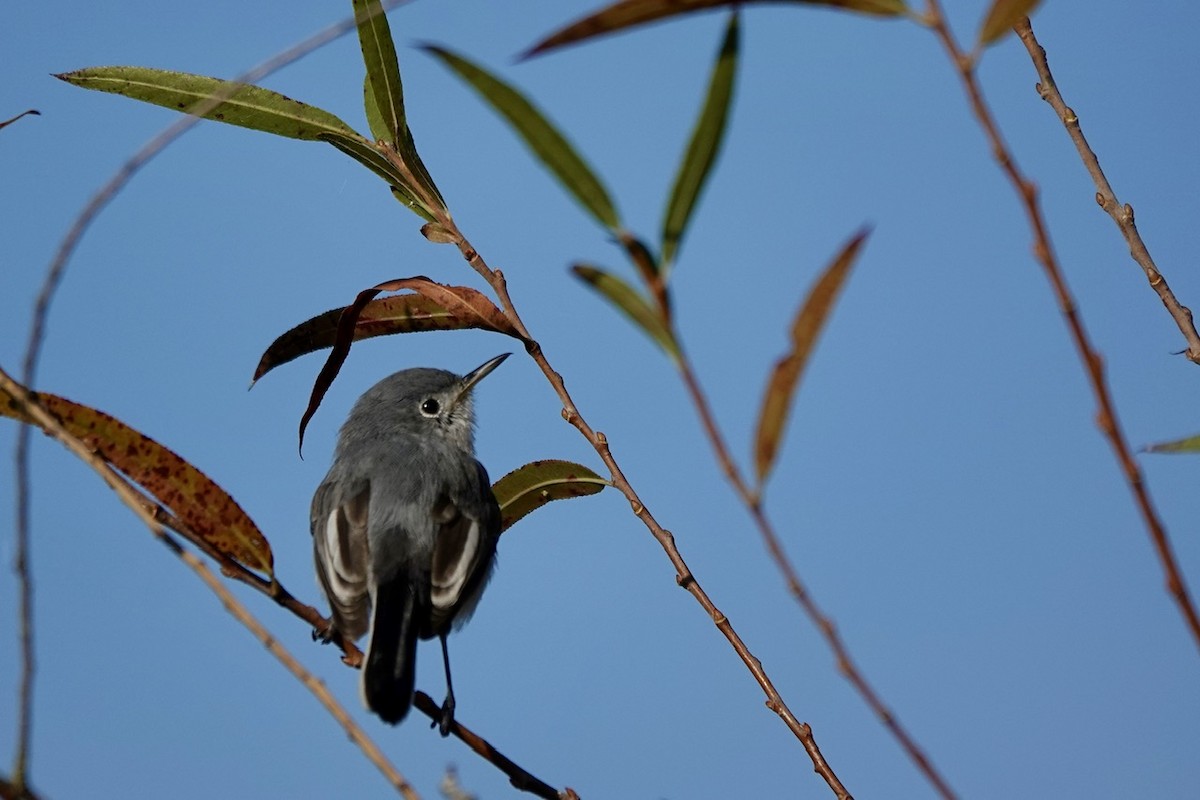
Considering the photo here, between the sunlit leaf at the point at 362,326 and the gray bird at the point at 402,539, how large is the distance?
0.89 meters

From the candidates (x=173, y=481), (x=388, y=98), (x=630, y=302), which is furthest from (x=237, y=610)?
(x=388, y=98)

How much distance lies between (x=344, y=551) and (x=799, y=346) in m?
3.19

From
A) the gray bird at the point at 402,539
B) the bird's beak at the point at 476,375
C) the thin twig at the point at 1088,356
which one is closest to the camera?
the thin twig at the point at 1088,356

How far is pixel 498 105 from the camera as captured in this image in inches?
52.6

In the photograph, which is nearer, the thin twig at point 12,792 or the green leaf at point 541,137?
the thin twig at point 12,792

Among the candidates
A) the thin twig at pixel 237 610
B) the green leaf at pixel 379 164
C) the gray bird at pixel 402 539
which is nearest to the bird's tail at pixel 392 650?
the gray bird at pixel 402 539

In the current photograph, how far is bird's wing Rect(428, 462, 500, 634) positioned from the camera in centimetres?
417

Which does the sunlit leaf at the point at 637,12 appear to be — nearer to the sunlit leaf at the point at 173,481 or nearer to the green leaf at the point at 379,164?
the sunlit leaf at the point at 173,481

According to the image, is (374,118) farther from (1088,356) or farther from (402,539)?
(1088,356)

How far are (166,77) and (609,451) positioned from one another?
144cm

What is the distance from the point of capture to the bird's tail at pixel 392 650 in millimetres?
3246

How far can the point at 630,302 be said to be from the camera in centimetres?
120

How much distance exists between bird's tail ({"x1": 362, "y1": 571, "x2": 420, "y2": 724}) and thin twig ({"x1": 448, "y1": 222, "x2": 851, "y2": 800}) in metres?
0.99

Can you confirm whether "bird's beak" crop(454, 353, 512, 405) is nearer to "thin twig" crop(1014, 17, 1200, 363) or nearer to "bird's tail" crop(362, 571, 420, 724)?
"bird's tail" crop(362, 571, 420, 724)
